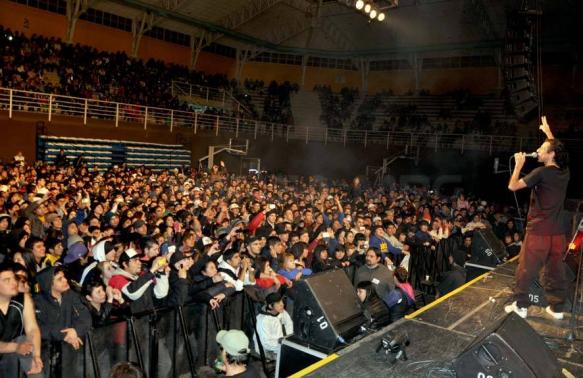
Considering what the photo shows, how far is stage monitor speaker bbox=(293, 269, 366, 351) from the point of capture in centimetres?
411

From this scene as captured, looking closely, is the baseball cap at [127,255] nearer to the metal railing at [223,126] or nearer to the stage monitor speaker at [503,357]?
the stage monitor speaker at [503,357]

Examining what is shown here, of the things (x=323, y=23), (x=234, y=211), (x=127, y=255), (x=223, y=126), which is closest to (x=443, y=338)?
(x=127, y=255)

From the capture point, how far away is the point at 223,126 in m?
22.4

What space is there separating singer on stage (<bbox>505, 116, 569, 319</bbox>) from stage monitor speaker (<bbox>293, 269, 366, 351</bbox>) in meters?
1.48

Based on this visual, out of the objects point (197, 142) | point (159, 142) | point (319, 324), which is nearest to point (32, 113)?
point (159, 142)

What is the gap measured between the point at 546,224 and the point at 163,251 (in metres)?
4.92

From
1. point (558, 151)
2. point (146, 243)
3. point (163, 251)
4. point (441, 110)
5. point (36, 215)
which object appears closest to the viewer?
point (558, 151)

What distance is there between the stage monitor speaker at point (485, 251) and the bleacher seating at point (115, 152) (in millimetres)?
13491

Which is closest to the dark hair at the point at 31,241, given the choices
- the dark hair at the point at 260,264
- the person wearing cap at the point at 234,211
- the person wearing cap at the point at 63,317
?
the person wearing cap at the point at 63,317

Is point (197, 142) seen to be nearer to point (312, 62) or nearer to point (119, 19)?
point (119, 19)

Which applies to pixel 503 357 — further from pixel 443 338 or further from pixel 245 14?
pixel 245 14

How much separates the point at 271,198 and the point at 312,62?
2063 cm

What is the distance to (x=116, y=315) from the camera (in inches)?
186

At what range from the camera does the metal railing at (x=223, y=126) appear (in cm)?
1630
